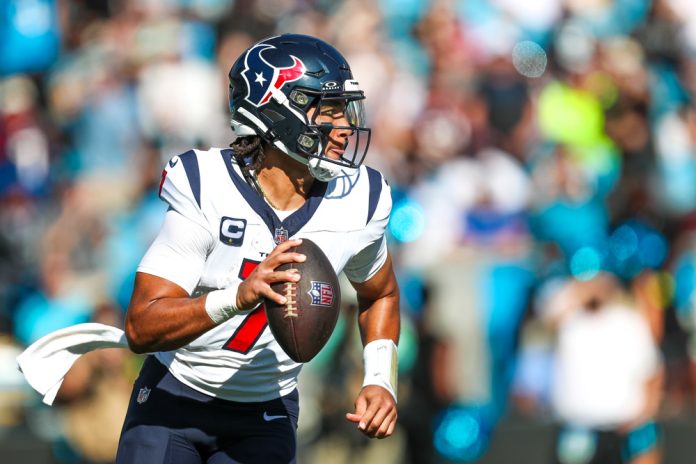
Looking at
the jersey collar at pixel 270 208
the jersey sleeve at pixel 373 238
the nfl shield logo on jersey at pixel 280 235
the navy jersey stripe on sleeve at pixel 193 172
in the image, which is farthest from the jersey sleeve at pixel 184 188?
the jersey sleeve at pixel 373 238

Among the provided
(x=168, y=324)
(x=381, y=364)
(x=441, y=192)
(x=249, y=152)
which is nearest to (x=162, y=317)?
(x=168, y=324)

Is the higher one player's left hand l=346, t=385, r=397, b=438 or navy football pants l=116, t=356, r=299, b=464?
player's left hand l=346, t=385, r=397, b=438

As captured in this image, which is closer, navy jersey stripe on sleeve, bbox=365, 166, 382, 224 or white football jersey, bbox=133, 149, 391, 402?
white football jersey, bbox=133, 149, 391, 402

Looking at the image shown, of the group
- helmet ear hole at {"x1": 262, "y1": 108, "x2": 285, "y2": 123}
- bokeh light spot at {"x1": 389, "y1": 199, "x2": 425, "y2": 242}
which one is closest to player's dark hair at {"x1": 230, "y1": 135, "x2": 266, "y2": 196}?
helmet ear hole at {"x1": 262, "y1": 108, "x2": 285, "y2": 123}

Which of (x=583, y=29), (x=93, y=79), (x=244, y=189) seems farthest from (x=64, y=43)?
(x=244, y=189)

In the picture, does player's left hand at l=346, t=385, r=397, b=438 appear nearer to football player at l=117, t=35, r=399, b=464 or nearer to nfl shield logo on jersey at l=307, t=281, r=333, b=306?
football player at l=117, t=35, r=399, b=464

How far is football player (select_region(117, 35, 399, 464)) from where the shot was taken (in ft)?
12.4

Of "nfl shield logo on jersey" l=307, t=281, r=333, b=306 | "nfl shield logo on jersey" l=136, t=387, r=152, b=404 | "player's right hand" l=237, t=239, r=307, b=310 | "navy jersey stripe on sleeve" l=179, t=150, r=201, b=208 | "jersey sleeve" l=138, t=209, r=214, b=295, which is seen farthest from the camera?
"nfl shield logo on jersey" l=136, t=387, r=152, b=404

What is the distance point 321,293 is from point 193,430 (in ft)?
2.52

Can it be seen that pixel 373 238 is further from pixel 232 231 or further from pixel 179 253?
→ pixel 179 253

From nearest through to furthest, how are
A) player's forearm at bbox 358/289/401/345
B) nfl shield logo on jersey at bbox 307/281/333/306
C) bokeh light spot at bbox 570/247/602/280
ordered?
nfl shield logo on jersey at bbox 307/281/333/306 < player's forearm at bbox 358/289/401/345 < bokeh light spot at bbox 570/247/602/280

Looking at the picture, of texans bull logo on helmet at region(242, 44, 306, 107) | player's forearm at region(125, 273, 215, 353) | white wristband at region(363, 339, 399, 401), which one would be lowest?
white wristband at region(363, 339, 399, 401)

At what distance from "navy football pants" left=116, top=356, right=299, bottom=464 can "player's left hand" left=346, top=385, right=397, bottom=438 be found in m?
0.38

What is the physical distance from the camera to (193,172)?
384cm
